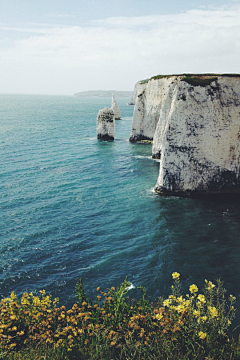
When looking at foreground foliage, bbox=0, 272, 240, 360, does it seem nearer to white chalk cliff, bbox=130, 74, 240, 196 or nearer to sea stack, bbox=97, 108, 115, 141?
white chalk cliff, bbox=130, 74, 240, 196

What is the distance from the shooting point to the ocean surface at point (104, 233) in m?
20.4

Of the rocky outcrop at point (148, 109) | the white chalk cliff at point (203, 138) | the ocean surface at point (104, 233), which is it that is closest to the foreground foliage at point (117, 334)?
the ocean surface at point (104, 233)

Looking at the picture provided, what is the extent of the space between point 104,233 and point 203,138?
57.1 ft

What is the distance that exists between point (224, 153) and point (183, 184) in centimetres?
639

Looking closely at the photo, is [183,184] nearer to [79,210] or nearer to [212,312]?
[79,210]

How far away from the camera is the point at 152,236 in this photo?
26172mm

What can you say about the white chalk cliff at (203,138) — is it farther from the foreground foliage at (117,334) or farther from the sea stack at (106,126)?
the sea stack at (106,126)

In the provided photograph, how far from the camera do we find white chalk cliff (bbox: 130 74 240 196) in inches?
1323

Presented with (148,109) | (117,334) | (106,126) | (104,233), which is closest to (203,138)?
(104,233)

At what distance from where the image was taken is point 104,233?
26453 mm

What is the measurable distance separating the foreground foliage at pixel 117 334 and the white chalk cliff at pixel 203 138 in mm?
26633

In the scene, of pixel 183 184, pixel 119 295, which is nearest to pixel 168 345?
pixel 119 295

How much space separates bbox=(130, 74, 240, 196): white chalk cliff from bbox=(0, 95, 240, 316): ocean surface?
300cm

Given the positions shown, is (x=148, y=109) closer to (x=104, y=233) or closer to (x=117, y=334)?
(x=104, y=233)
